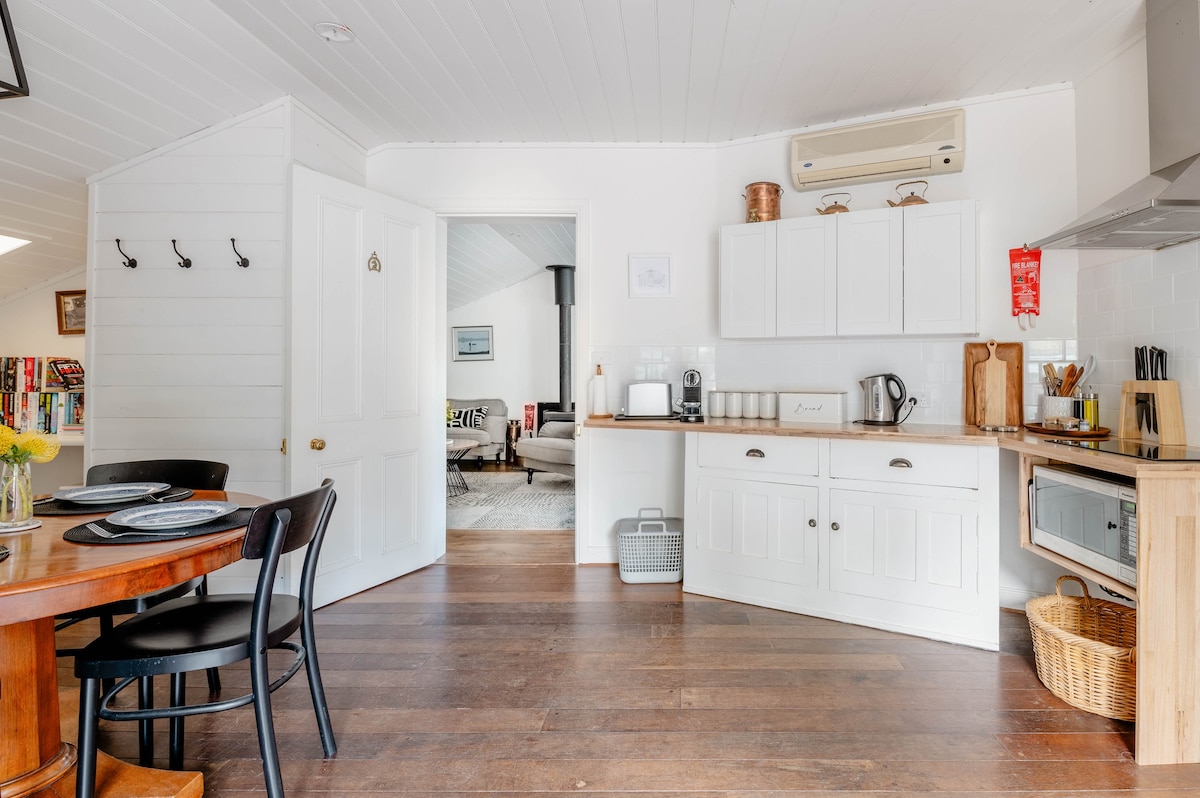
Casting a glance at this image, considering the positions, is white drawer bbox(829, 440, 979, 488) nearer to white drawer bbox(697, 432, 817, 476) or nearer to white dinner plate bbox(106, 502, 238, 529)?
white drawer bbox(697, 432, 817, 476)

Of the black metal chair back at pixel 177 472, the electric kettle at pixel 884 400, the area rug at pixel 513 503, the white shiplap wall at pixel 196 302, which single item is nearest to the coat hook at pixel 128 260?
the white shiplap wall at pixel 196 302

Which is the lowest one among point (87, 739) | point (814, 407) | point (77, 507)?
point (87, 739)

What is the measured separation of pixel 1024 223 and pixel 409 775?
339cm

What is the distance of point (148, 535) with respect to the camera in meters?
1.36

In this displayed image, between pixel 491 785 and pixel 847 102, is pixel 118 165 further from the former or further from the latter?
pixel 847 102

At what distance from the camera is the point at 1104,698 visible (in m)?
1.86

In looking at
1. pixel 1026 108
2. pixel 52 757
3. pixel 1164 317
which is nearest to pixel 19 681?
pixel 52 757

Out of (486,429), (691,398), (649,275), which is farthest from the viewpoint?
(486,429)

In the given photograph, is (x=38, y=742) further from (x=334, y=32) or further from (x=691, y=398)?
(x=691, y=398)

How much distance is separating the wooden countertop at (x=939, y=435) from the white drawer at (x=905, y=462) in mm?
55

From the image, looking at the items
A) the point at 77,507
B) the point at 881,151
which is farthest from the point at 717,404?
the point at 77,507

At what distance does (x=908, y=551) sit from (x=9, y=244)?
187 inches

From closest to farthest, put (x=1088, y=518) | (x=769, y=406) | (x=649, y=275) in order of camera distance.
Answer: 1. (x=1088, y=518)
2. (x=769, y=406)
3. (x=649, y=275)

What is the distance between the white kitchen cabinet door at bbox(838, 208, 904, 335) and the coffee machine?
77 cm
